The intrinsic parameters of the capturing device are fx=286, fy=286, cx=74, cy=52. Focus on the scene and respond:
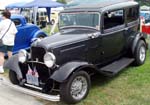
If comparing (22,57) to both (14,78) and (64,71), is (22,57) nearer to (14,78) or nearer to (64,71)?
(14,78)

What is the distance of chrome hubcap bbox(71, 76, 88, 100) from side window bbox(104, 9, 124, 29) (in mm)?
1625

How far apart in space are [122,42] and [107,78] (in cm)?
104

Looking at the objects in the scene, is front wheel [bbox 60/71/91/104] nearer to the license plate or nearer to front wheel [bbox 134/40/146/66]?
the license plate

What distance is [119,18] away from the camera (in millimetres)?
7332

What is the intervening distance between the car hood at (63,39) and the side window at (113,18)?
0.60 meters

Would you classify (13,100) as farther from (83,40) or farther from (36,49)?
(83,40)

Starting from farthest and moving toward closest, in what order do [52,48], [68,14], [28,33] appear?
[28,33] < [68,14] < [52,48]

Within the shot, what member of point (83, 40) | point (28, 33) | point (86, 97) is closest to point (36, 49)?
point (83, 40)

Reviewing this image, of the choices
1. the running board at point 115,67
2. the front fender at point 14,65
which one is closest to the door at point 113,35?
the running board at point 115,67

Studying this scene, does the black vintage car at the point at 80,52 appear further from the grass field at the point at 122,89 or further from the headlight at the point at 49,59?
the grass field at the point at 122,89

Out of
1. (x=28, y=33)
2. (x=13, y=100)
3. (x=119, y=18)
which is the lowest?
(x=13, y=100)

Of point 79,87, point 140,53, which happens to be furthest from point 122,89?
point 140,53

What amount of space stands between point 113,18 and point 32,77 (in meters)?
2.64

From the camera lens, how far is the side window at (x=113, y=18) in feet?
21.7
